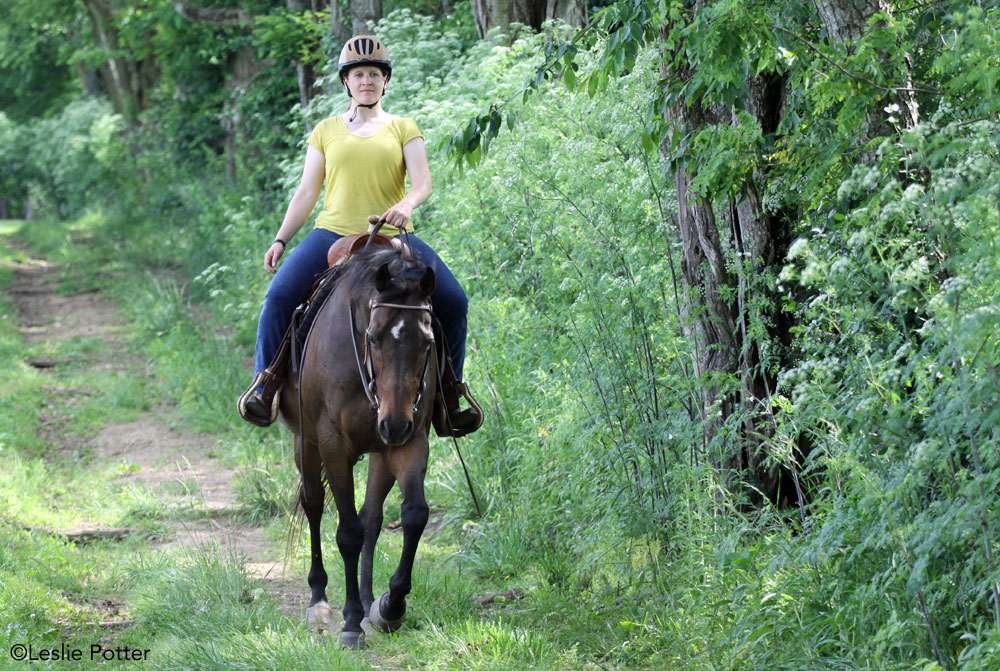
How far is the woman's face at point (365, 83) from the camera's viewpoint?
6020 mm

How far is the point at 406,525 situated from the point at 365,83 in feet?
8.44

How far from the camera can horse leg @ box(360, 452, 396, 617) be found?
19.1ft

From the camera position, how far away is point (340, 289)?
18.8 feet

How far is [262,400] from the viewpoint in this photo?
6062mm

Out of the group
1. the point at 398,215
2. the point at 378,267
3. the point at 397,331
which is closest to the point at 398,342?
the point at 397,331

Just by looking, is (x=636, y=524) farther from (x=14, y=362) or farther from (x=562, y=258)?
(x=14, y=362)

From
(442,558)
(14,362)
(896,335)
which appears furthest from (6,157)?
(896,335)

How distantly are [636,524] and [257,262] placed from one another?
8.29 metres

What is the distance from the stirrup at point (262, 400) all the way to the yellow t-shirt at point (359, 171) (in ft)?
3.18

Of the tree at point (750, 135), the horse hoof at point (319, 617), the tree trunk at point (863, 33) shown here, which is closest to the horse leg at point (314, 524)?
the horse hoof at point (319, 617)

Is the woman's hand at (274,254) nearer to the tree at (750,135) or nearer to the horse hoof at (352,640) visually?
the tree at (750,135)

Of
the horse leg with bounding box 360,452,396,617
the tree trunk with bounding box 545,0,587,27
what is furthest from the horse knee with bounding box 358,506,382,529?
the tree trunk with bounding box 545,0,587,27

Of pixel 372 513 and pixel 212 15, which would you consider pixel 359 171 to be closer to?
pixel 372 513

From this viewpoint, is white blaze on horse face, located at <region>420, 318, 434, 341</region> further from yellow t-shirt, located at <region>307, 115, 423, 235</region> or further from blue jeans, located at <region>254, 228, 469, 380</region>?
yellow t-shirt, located at <region>307, 115, 423, 235</region>
